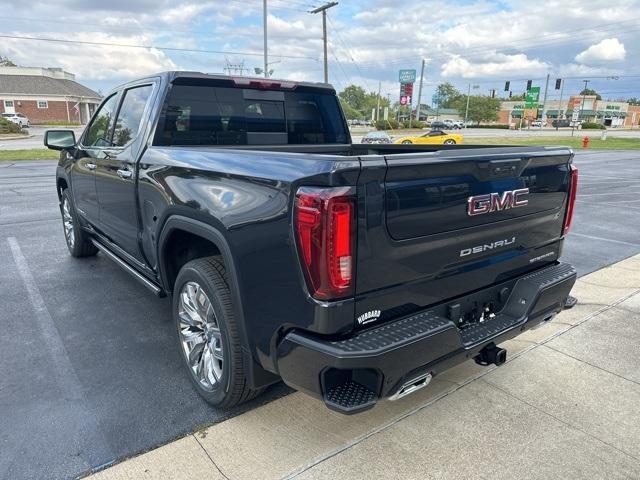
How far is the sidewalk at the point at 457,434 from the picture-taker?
239cm

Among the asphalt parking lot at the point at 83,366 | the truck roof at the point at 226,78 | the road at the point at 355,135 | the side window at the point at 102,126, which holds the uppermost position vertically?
the truck roof at the point at 226,78

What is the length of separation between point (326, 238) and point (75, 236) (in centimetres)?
467

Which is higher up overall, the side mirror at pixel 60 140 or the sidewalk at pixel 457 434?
the side mirror at pixel 60 140

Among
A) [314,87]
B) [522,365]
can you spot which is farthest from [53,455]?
[314,87]

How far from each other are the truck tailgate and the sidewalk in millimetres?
800

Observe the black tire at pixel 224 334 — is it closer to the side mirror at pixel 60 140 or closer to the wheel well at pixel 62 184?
the side mirror at pixel 60 140

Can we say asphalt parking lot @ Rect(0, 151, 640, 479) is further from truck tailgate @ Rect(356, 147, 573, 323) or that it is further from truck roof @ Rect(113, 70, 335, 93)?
truck roof @ Rect(113, 70, 335, 93)

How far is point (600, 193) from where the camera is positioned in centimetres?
1208

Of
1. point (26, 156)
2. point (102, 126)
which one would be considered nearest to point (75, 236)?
point (102, 126)

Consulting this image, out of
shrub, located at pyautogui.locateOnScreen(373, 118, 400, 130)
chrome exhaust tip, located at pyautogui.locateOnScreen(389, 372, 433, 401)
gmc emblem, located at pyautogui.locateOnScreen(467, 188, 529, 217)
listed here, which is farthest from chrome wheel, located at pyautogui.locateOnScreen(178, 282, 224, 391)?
shrub, located at pyautogui.locateOnScreen(373, 118, 400, 130)

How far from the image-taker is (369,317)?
7.02ft

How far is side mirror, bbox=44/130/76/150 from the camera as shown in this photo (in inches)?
196

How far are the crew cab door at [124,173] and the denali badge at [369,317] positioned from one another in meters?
2.15

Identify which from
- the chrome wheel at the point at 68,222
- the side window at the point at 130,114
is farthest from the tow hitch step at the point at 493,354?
the chrome wheel at the point at 68,222
